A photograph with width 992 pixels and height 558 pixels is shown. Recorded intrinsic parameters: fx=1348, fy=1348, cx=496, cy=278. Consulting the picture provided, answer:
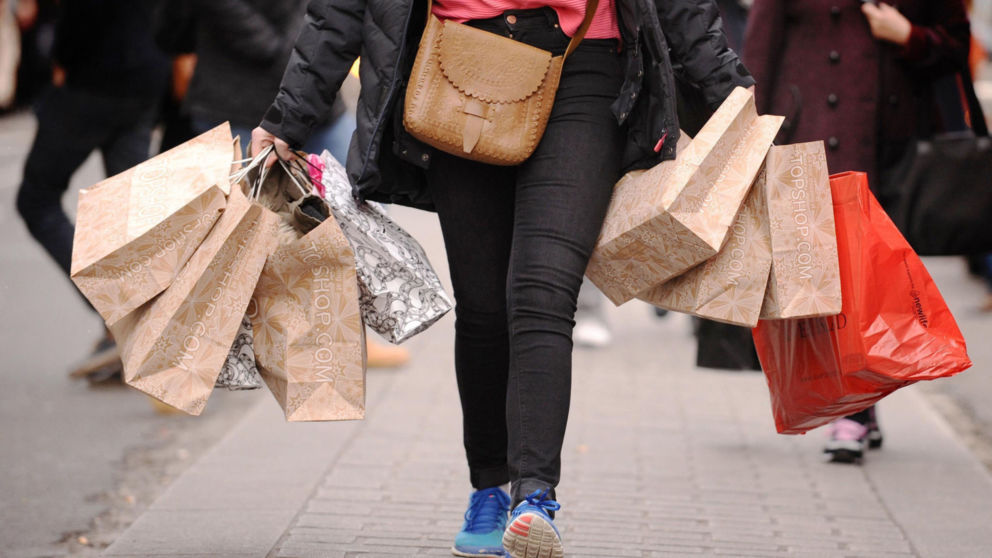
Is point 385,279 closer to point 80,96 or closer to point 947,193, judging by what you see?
point 947,193

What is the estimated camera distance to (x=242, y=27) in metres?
5.25

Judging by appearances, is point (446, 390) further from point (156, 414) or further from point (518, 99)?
point (518, 99)

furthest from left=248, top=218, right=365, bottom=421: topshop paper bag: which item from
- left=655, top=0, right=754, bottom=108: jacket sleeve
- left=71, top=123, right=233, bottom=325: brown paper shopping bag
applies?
left=655, top=0, right=754, bottom=108: jacket sleeve

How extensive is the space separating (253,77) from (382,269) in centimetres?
225

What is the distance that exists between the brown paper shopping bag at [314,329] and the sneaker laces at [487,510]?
472 millimetres

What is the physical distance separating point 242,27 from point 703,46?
2.49 m

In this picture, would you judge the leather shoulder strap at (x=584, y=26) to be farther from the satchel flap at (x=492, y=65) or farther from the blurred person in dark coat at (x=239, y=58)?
the blurred person in dark coat at (x=239, y=58)

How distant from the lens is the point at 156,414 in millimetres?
5766

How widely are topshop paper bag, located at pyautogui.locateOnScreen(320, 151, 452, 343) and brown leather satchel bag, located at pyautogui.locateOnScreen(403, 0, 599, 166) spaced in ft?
1.10

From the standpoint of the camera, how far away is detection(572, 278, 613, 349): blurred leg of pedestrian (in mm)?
7504

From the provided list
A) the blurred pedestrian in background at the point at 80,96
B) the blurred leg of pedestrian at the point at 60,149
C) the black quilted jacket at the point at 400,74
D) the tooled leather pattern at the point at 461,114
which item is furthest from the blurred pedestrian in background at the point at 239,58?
the tooled leather pattern at the point at 461,114

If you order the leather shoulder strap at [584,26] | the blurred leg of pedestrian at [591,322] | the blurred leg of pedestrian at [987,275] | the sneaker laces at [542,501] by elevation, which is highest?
the leather shoulder strap at [584,26]

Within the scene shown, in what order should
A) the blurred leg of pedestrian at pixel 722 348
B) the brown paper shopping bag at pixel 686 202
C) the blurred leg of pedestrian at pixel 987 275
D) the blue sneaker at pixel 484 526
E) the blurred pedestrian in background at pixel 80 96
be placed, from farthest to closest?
the blurred leg of pedestrian at pixel 987 275 → the blurred pedestrian in background at pixel 80 96 → the blurred leg of pedestrian at pixel 722 348 → the blue sneaker at pixel 484 526 → the brown paper shopping bag at pixel 686 202

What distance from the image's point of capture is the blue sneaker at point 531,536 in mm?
2982
